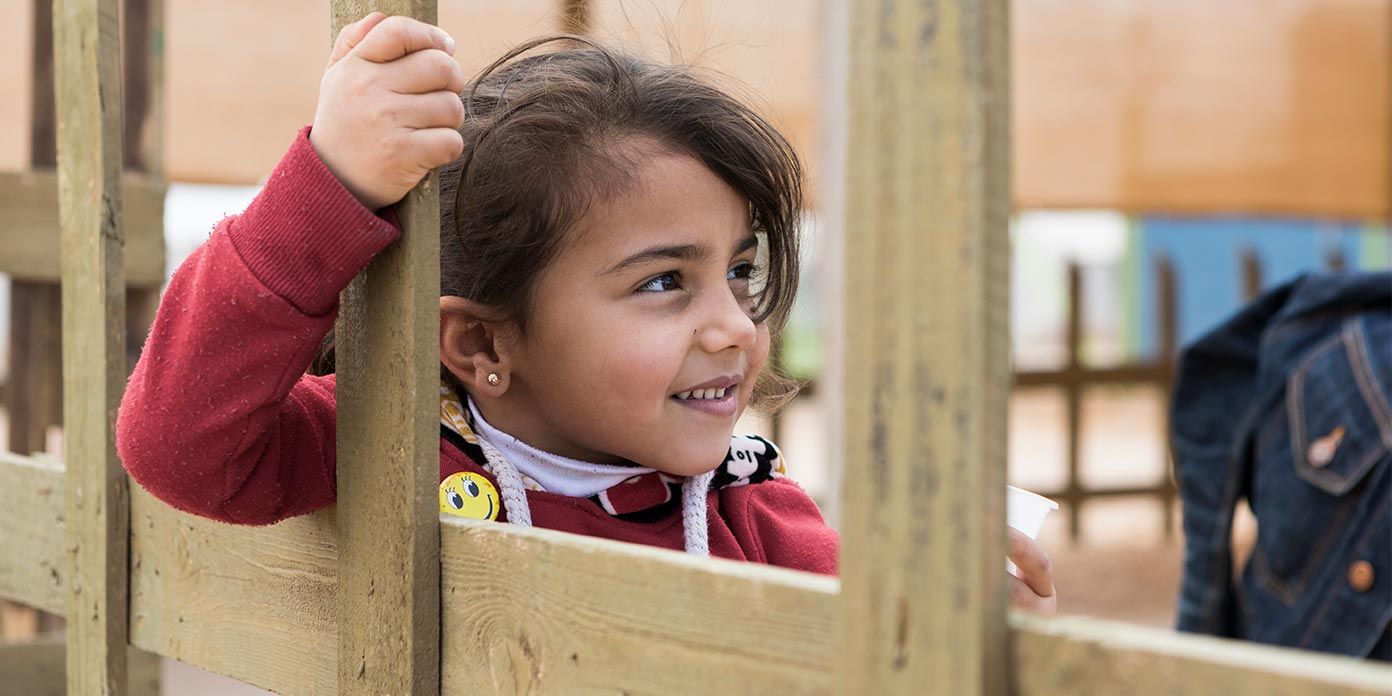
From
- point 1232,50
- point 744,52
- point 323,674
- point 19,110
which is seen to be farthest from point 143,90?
point 1232,50

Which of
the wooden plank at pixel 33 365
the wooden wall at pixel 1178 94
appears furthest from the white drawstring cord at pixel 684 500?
the wooden wall at pixel 1178 94

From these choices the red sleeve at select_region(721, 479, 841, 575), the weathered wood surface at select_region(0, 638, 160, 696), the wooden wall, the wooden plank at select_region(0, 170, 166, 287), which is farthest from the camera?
the wooden wall

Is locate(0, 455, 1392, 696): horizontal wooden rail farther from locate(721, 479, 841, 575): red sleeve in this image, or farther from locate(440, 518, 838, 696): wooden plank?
locate(721, 479, 841, 575): red sleeve

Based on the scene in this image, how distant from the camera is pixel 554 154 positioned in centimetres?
160

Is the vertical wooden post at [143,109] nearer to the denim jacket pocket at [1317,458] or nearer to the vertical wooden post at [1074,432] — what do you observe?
the denim jacket pocket at [1317,458]

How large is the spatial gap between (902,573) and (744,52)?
3435 millimetres

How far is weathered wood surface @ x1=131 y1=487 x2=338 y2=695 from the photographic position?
137 cm

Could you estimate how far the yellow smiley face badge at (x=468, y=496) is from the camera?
4.60 feet

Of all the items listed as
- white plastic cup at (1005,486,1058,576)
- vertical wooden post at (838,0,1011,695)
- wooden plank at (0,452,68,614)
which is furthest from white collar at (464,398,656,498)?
vertical wooden post at (838,0,1011,695)

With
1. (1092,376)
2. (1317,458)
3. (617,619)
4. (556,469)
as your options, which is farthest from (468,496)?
(1092,376)

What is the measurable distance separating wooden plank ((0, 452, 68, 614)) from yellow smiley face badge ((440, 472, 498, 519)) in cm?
60

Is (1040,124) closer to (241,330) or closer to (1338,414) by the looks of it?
(1338,414)

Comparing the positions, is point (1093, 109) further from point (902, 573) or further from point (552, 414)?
point (902, 573)

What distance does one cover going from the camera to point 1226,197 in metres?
5.55
